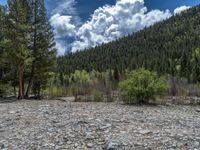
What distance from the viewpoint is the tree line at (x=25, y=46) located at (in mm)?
32156

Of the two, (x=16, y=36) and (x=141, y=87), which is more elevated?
(x=16, y=36)

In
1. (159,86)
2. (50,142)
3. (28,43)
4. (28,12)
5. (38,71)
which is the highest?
(28,12)

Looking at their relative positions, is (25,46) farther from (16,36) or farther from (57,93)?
(57,93)

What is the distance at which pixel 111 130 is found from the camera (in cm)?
1316

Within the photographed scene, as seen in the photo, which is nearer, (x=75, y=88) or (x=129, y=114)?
(x=129, y=114)

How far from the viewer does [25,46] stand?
3275 cm

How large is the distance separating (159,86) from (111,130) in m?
10.5

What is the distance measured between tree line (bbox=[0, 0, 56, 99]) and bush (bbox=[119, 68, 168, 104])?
37.3 ft

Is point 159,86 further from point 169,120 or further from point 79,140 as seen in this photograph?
point 79,140

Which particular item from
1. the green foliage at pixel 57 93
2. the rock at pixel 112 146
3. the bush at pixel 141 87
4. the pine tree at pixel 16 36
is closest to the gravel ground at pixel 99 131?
the rock at pixel 112 146

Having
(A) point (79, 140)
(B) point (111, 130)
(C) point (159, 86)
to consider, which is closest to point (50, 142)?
(A) point (79, 140)

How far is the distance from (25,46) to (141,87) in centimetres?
1353

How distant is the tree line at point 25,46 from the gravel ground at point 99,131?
51.0 feet

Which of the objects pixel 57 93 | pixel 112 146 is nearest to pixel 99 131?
pixel 112 146
